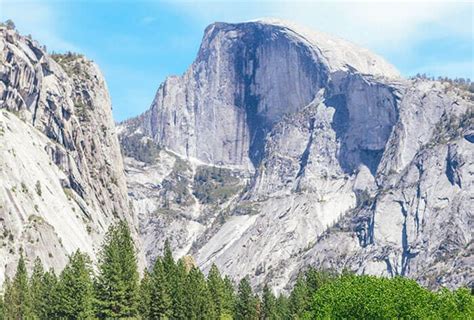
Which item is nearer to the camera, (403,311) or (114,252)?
(403,311)

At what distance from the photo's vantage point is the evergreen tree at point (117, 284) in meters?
115

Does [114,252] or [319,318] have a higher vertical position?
[114,252]

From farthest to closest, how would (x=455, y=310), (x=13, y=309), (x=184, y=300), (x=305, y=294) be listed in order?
(x=305, y=294) → (x=13, y=309) → (x=184, y=300) → (x=455, y=310)

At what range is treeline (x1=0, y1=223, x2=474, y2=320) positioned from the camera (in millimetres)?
95312

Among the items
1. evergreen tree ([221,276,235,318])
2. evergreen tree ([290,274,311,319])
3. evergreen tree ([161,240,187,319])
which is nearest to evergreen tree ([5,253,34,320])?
evergreen tree ([161,240,187,319])

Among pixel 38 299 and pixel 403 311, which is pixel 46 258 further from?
pixel 403 311

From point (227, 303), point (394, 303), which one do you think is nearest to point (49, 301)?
point (227, 303)

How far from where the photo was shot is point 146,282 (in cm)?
13300

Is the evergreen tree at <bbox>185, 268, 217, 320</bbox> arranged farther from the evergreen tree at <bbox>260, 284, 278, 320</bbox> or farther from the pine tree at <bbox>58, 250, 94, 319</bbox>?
the evergreen tree at <bbox>260, 284, 278, 320</bbox>

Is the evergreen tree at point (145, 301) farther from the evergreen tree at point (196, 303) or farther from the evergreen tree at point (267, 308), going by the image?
the evergreen tree at point (267, 308)

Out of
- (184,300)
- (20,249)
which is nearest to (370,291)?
(184,300)

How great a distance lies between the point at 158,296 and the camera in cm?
12631

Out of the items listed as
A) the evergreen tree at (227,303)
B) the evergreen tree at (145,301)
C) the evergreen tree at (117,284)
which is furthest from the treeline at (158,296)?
the evergreen tree at (227,303)

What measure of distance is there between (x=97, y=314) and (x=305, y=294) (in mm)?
66769
